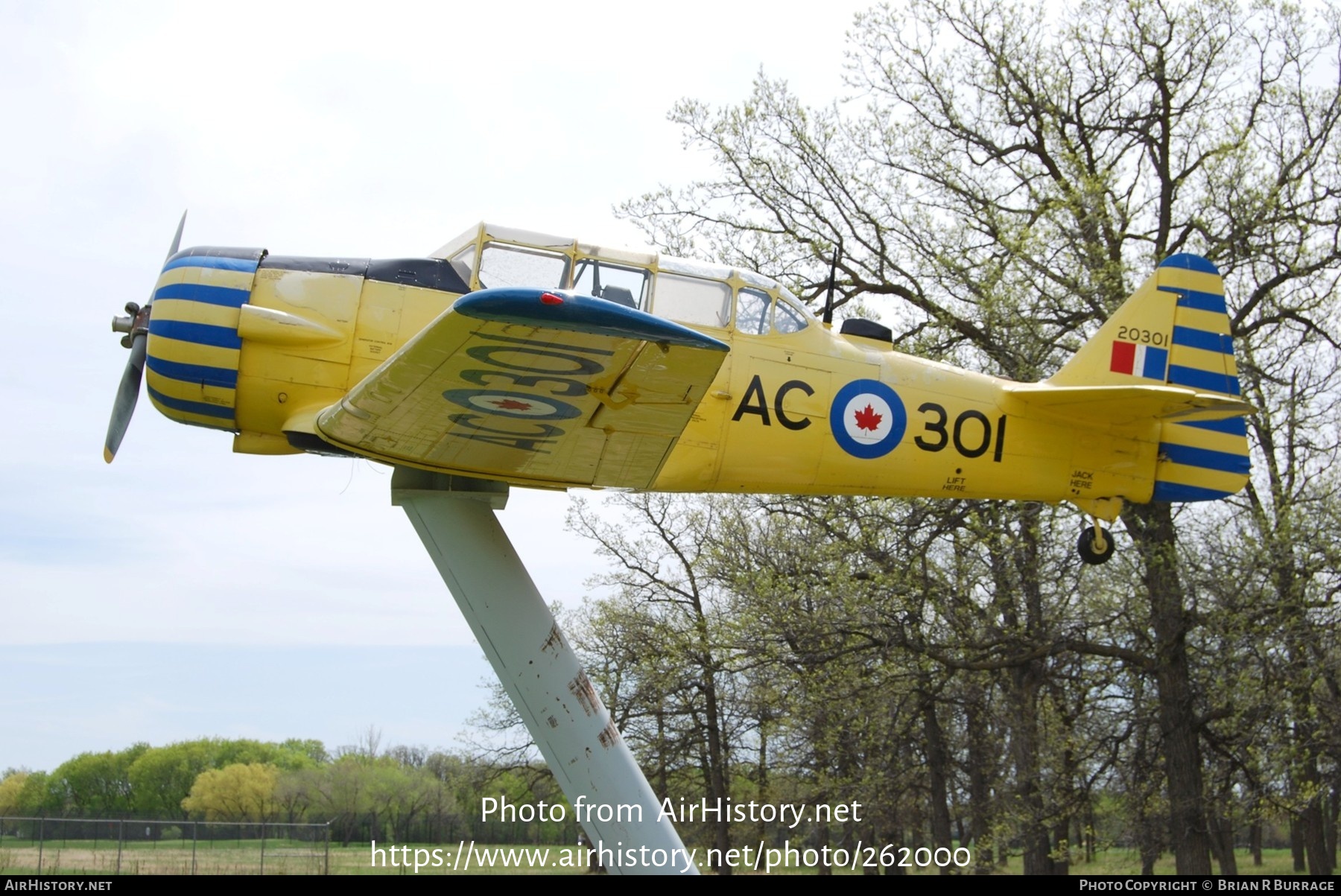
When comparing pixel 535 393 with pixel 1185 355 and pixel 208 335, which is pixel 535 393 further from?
pixel 1185 355

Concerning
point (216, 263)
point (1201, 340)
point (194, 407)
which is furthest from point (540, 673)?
point (1201, 340)

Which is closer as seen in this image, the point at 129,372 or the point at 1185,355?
the point at 129,372

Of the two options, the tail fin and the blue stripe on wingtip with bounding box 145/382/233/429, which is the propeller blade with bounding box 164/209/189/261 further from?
the tail fin

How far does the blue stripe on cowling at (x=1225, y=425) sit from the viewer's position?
880cm

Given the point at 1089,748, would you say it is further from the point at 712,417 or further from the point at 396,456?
the point at 396,456

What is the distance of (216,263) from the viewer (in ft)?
A: 23.2

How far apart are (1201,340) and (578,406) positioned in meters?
6.61

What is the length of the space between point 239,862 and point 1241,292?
1729 centimetres

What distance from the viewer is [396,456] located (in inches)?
265

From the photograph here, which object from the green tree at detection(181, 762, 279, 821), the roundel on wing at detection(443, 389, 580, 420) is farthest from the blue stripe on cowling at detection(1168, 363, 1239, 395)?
the green tree at detection(181, 762, 279, 821)

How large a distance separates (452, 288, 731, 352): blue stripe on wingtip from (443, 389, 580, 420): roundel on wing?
102 cm

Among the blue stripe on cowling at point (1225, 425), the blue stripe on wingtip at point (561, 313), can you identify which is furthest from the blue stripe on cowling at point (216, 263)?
the blue stripe on cowling at point (1225, 425)

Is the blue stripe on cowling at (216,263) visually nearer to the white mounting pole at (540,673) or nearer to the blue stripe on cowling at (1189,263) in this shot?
the white mounting pole at (540,673)

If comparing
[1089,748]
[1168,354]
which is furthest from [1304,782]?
[1168,354]
